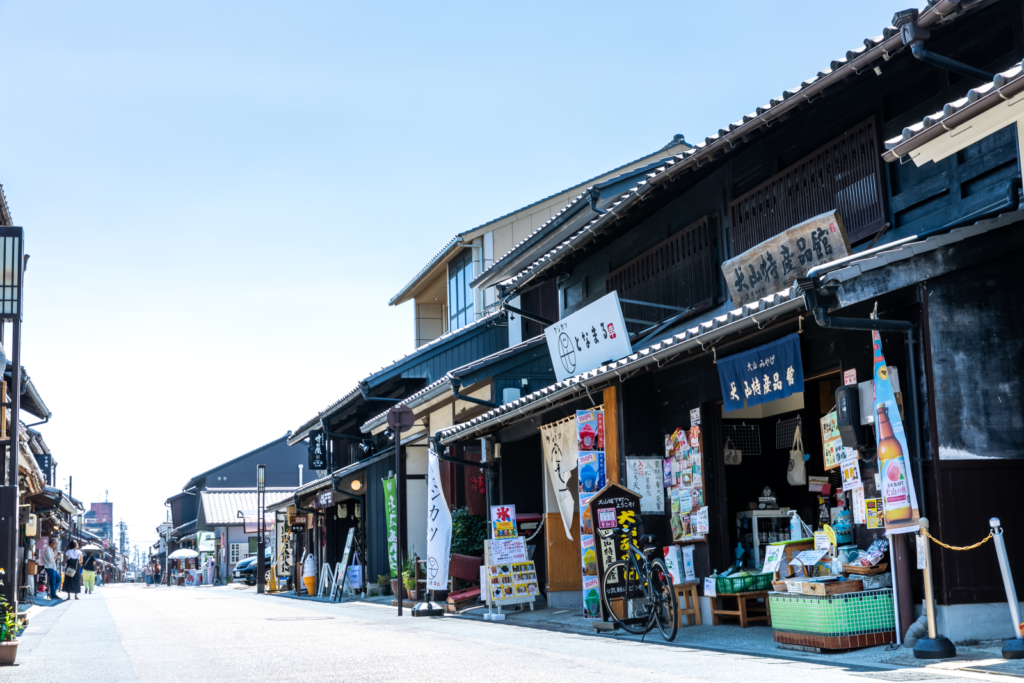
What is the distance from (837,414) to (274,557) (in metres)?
36.4

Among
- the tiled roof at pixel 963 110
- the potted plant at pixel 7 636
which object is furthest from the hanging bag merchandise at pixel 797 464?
the potted plant at pixel 7 636

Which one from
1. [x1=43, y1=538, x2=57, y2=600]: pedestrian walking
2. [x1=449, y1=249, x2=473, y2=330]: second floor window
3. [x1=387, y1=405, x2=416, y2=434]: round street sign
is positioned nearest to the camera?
[x1=387, y1=405, x2=416, y2=434]: round street sign

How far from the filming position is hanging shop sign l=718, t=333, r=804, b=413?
10680 millimetres

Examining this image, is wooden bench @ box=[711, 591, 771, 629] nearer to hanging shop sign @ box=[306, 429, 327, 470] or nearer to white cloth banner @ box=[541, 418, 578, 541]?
white cloth banner @ box=[541, 418, 578, 541]

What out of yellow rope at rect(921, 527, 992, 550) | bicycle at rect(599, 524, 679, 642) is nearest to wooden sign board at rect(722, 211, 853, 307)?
yellow rope at rect(921, 527, 992, 550)

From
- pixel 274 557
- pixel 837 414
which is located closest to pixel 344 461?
pixel 274 557

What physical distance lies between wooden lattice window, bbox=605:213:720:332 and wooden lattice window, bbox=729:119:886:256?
2.26 feet

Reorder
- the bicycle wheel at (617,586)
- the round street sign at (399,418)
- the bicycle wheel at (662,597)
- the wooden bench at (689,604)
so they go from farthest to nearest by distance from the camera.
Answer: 1. the round street sign at (399,418)
2. the wooden bench at (689,604)
3. the bicycle wheel at (617,586)
4. the bicycle wheel at (662,597)

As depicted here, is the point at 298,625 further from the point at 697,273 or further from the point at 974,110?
the point at 974,110

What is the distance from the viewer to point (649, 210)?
1636 cm

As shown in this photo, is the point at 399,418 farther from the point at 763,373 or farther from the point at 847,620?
the point at 847,620

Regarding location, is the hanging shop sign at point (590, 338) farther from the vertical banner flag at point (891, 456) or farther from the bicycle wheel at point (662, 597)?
the vertical banner flag at point (891, 456)

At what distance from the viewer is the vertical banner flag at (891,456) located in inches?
358

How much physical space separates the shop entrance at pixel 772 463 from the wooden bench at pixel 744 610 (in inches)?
42.2
